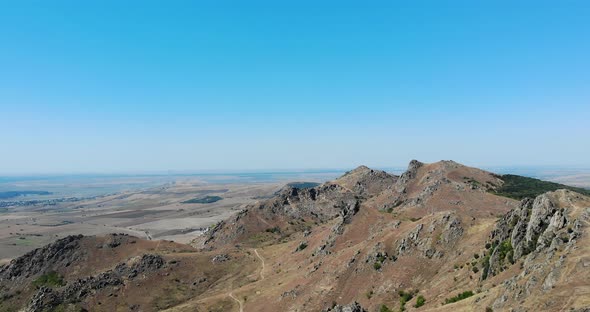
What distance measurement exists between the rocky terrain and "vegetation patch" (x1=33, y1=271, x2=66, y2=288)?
633mm

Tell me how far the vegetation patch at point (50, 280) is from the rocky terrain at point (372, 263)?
633mm

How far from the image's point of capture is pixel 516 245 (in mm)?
65062

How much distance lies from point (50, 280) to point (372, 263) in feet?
394

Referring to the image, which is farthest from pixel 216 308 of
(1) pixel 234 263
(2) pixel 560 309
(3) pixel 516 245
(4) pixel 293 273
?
(2) pixel 560 309

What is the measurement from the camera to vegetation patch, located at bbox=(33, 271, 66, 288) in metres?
140

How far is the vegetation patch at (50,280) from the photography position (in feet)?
459

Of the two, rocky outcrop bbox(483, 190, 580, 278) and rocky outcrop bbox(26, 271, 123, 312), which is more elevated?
rocky outcrop bbox(483, 190, 580, 278)

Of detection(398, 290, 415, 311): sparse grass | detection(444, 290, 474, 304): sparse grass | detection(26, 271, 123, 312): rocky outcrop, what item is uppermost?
detection(444, 290, 474, 304): sparse grass

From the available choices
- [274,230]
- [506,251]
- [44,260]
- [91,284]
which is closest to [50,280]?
[44,260]

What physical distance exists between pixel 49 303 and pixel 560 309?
124435 mm

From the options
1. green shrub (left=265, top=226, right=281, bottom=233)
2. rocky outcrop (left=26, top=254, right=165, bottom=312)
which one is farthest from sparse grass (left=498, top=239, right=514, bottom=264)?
green shrub (left=265, top=226, right=281, bottom=233)

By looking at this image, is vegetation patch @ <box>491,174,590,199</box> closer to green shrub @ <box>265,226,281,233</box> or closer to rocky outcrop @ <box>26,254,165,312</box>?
green shrub @ <box>265,226,281,233</box>

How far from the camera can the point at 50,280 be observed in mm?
142875

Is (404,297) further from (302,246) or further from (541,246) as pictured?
(302,246)
